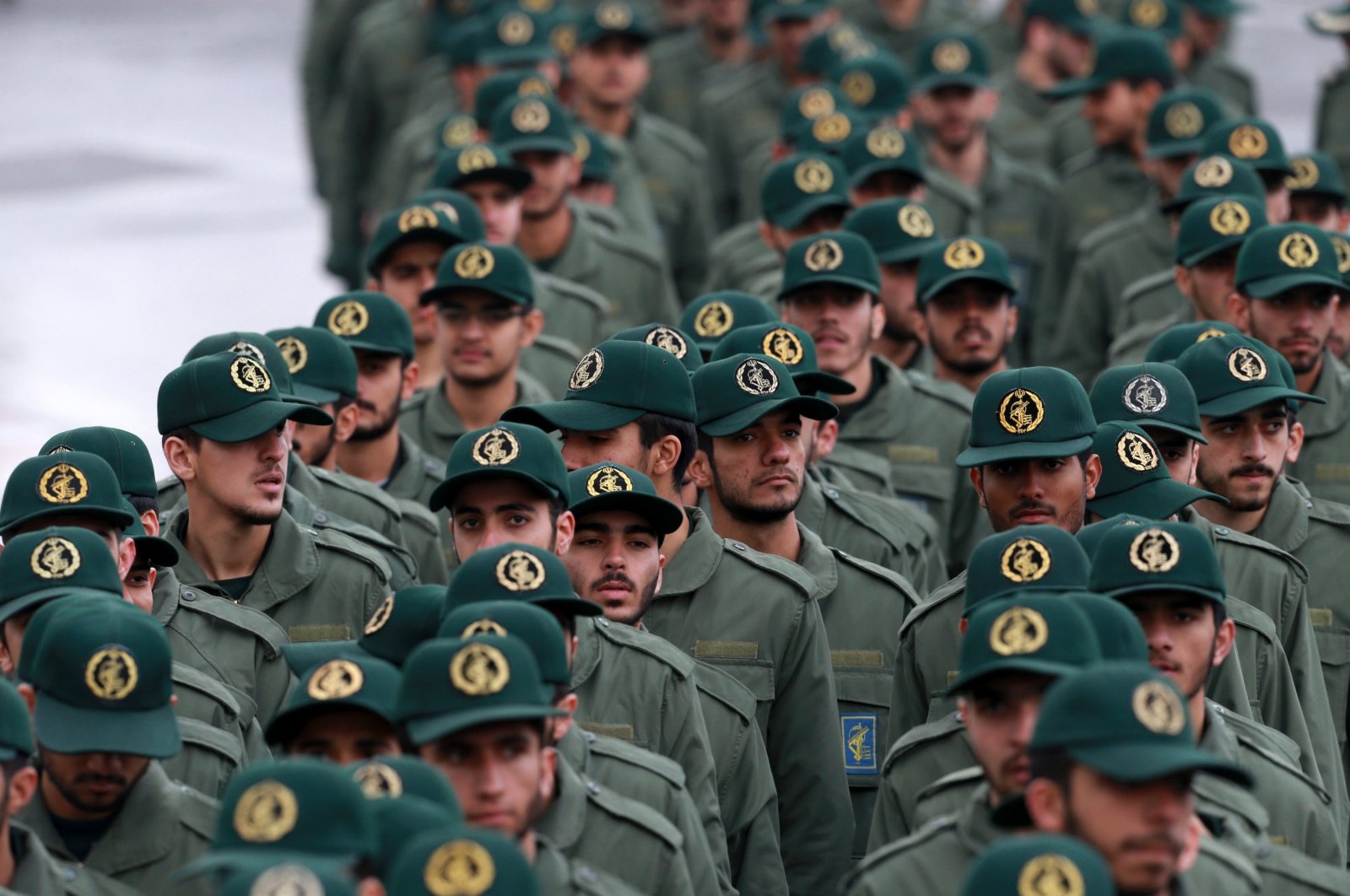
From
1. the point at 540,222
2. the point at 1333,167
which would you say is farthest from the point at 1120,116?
the point at 540,222

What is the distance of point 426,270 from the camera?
9.88m

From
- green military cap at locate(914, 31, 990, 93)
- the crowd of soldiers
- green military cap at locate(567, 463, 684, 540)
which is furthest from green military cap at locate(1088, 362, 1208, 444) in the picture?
green military cap at locate(914, 31, 990, 93)

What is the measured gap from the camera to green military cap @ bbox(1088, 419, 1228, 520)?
7.14 m

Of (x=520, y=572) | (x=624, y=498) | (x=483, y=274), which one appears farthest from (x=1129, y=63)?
(x=520, y=572)

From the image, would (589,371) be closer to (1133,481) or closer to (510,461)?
(510,461)

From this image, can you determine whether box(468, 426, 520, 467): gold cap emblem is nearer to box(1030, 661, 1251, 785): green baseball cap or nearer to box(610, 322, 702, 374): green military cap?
box(610, 322, 702, 374): green military cap

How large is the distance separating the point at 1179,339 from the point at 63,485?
3459mm

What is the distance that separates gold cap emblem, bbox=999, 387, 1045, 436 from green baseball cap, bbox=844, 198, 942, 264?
2.75 metres

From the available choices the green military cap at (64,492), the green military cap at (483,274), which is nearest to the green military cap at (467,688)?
the green military cap at (64,492)

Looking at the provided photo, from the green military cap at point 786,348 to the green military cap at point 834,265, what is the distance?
0.88 m

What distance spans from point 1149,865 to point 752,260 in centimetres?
707

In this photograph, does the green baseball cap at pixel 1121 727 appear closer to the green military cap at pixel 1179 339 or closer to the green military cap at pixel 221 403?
the green military cap at pixel 221 403

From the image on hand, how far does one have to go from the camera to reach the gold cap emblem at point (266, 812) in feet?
15.0

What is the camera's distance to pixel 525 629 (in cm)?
550
